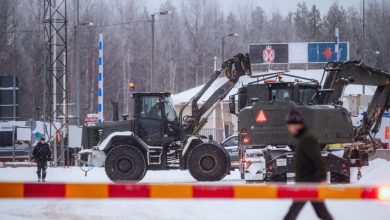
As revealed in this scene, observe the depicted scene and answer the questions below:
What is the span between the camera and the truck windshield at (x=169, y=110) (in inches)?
931

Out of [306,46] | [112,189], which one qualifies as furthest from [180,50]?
[112,189]

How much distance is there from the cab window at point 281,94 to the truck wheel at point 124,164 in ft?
16.5

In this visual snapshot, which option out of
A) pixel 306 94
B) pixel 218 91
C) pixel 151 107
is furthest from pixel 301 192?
pixel 218 91

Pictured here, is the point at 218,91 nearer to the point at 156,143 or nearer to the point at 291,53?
the point at 156,143

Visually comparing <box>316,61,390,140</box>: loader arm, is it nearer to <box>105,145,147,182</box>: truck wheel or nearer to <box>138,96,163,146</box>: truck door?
<box>138,96,163,146</box>: truck door

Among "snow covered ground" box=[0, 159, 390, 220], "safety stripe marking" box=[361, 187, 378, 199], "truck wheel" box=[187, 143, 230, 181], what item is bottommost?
"snow covered ground" box=[0, 159, 390, 220]

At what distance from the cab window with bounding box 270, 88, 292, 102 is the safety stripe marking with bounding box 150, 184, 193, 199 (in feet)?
39.5

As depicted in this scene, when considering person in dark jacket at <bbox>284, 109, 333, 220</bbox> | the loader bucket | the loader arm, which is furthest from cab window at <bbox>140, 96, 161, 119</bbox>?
person in dark jacket at <bbox>284, 109, 333, 220</bbox>

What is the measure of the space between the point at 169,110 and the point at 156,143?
1227 mm

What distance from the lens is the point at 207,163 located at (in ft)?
73.7

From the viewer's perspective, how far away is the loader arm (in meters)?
21.2

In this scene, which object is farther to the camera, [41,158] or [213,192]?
[41,158]

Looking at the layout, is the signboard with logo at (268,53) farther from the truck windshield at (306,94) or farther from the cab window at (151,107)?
the truck windshield at (306,94)

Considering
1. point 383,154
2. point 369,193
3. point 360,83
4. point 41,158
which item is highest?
point 360,83
